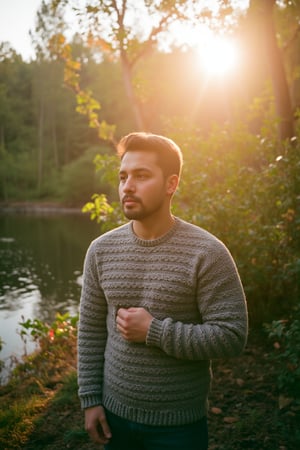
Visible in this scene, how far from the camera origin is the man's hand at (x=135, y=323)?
69.2 inches

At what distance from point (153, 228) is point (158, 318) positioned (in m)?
0.39

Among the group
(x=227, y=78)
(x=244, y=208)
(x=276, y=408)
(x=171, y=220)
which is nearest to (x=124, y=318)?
(x=171, y=220)

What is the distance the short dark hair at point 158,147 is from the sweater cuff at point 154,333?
Result: 63 cm

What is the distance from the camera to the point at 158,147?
72.8 inches

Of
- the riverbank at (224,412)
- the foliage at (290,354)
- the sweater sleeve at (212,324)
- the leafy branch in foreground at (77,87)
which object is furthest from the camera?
the leafy branch in foreground at (77,87)

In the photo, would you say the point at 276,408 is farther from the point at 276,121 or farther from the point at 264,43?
the point at 264,43

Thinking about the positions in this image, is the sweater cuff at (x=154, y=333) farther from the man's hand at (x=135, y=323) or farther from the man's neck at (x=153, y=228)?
the man's neck at (x=153, y=228)

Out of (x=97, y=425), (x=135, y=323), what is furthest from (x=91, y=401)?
(x=135, y=323)

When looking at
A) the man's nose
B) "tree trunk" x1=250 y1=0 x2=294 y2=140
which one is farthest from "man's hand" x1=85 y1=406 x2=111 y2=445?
"tree trunk" x1=250 y1=0 x2=294 y2=140

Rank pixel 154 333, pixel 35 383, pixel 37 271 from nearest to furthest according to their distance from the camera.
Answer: pixel 154 333 → pixel 35 383 → pixel 37 271

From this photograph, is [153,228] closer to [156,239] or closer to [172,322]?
[156,239]

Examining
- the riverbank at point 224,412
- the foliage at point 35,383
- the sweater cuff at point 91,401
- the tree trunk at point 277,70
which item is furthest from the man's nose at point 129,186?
the tree trunk at point 277,70

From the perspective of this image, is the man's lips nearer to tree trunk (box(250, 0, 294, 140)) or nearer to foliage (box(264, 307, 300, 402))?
foliage (box(264, 307, 300, 402))

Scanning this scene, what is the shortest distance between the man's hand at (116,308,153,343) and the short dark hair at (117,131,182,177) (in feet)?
1.95
